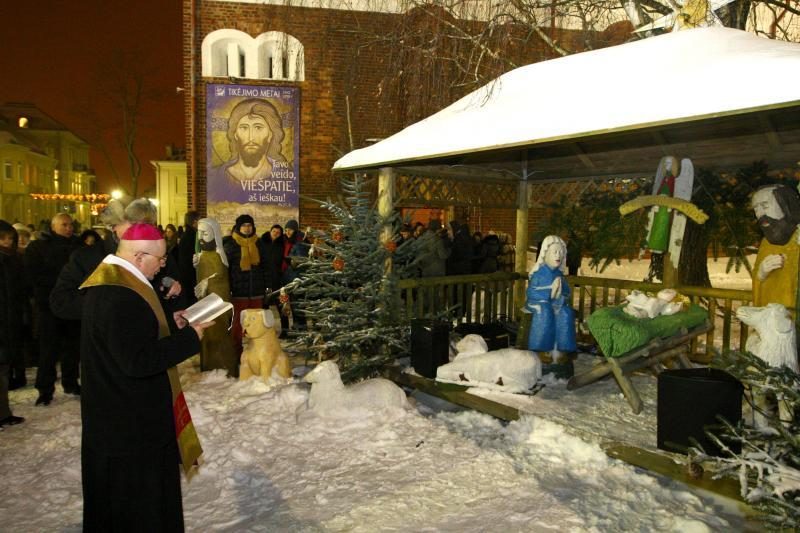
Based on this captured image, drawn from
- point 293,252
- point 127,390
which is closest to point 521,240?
point 293,252

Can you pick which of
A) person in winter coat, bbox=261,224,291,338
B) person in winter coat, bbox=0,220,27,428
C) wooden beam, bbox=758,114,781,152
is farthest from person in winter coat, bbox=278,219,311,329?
wooden beam, bbox=758,114,781,152

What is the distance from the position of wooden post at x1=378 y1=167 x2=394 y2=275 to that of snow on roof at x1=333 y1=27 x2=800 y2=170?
25 cm

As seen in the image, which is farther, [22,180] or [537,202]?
[22,180]

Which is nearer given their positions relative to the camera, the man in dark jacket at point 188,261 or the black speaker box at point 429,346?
the black speaker box at point 429,346

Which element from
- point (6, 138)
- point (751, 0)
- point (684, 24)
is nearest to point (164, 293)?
point (684, 24)

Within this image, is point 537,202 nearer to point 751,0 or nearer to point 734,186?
point 734,186

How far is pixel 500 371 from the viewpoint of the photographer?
240 inches

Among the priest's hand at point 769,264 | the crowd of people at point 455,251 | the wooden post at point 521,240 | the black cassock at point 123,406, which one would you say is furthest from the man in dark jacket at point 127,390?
the crowd of people at point 455,251

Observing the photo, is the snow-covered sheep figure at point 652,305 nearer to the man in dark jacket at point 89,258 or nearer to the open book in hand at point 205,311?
the open book in hand at point 205,311

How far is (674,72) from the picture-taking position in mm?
4898

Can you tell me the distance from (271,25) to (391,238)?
468 inches

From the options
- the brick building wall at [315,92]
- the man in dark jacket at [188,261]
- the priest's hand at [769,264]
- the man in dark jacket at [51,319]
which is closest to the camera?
the priest's hand at [769,264]

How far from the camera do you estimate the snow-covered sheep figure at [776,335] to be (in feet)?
13.8

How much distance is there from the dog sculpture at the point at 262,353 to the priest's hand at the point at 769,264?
16.3ft
